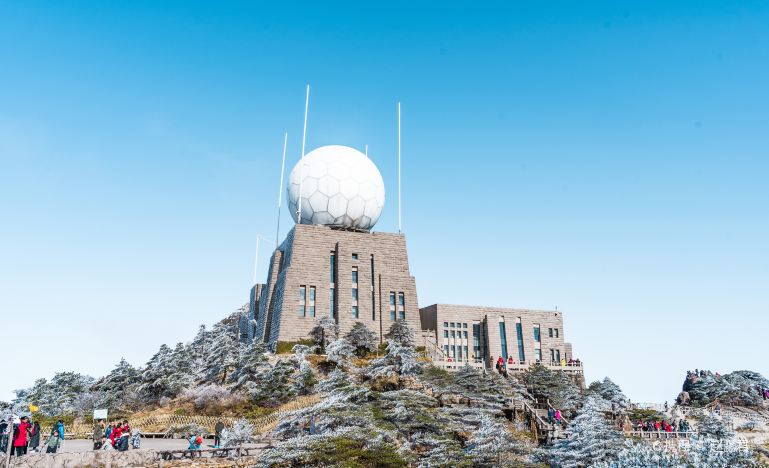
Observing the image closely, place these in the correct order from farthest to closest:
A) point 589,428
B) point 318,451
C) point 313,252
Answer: point 313,252 < point 589,428 < point 318,451

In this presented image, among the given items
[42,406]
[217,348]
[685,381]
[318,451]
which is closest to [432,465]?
[318,451]

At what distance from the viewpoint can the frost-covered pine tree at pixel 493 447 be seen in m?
21.6

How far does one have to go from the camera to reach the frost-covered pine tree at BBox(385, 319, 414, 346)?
44591mm

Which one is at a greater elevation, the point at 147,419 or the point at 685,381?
the point at 685,381

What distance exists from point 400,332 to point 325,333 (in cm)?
569

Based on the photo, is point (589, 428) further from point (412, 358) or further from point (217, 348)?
point (217, 348)

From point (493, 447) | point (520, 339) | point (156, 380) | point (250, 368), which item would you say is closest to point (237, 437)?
point (493, 447)

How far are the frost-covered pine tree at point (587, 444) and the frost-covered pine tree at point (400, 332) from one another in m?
20.5

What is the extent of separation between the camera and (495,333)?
179 feet

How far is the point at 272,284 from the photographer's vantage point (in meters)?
51.4

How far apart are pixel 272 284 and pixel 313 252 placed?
469 centimetres

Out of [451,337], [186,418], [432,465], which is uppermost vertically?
[451,337]

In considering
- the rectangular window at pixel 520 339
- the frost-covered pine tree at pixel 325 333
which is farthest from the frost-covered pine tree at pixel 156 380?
the rectangular window at pixel 520 339

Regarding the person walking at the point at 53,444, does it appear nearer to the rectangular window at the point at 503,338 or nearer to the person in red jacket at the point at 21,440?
the person in red jacket at the point at 21,440
